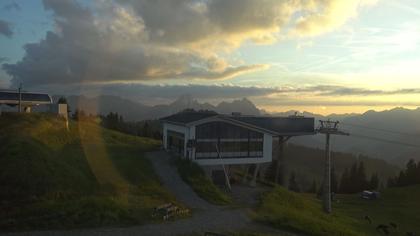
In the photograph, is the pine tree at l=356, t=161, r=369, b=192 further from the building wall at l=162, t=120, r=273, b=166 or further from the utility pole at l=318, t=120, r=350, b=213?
the building wall at l=162, t=120, r=273, b=166

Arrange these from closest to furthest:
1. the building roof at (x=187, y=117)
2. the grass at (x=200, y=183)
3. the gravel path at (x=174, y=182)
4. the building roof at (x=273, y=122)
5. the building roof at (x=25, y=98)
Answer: the gravel path at (x=174, y=182) < the grass at (x=200, y=183) < the building roof at (x=187, y=117) < the building roof at (x=273, y=122) < the building roof at (x=25, y=98)

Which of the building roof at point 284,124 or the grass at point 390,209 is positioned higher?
the building roof at point 284,124

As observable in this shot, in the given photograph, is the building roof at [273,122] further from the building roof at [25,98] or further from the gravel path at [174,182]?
the building roof at [25,98]

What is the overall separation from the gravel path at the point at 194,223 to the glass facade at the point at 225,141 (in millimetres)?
5527

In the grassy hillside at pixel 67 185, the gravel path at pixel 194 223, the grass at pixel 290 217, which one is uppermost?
the grassy hillside at pixel 67 185

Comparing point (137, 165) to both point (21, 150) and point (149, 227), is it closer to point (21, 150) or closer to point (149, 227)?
point (21, 150)

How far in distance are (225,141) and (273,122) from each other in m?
7.40

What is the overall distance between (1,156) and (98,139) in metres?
25.7

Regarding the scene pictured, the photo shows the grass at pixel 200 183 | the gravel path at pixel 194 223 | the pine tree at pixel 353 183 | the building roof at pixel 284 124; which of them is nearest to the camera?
the gravel path at pixel 194 223

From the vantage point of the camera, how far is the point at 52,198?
72.7ft

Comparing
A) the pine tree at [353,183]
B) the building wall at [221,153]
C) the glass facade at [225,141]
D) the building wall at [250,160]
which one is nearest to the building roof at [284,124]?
the building wall at [250,160]

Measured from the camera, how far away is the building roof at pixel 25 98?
49.9m

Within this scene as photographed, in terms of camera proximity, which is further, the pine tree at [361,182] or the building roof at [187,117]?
the pine tree at [361,182]

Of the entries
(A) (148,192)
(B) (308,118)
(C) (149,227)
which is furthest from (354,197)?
(C) (149,227)
